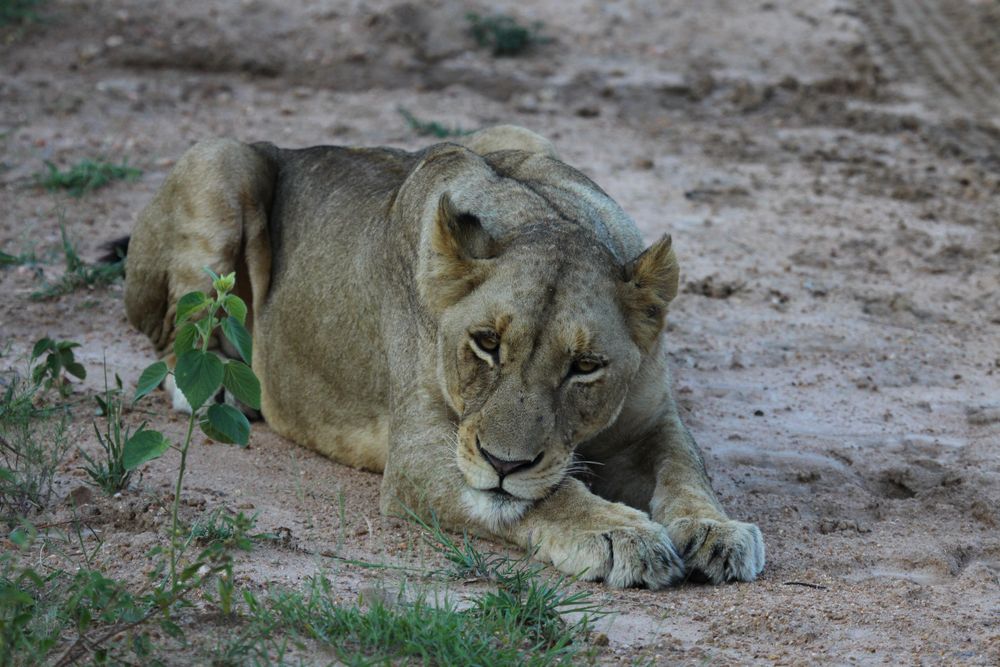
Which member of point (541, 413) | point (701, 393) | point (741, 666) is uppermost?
point (541, 413)

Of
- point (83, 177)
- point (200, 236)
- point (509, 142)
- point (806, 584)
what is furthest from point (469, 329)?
point (83, 177)

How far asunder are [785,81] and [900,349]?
514cm

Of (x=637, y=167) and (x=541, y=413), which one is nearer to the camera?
(x=541, y=413)

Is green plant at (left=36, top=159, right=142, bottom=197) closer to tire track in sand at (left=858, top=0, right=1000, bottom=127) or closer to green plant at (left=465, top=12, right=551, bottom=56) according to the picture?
green plant at (left=465, top=12, right=551, bottom=56)

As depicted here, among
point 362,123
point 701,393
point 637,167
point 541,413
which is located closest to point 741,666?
point 541,413

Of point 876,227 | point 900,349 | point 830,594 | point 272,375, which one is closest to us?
point 830,594

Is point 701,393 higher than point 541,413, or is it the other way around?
point 541,413

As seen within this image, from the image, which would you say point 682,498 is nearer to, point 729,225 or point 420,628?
point 420,628

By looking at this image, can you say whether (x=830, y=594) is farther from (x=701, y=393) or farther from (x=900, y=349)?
(x=900, y=349)

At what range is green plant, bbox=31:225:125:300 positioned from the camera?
7.19 m

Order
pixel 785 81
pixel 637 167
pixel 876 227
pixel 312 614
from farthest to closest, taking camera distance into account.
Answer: pixel 785 81 → pixel 637 167 → pixel 876 227 → pixel 312 614

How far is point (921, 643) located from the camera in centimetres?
392

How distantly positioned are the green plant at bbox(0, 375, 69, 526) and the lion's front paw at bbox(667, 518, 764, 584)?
2138mm

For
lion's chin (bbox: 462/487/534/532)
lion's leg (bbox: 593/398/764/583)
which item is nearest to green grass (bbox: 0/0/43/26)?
lion's leg (bbox: 593/398/764/583)
